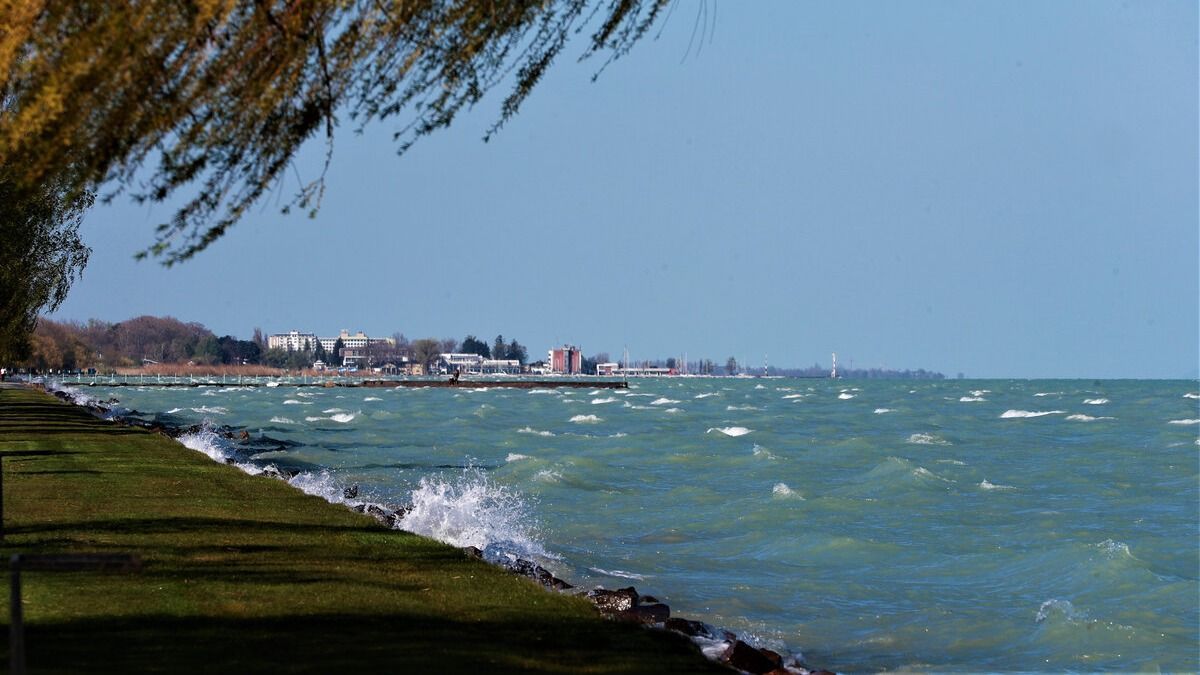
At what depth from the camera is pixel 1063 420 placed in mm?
73062

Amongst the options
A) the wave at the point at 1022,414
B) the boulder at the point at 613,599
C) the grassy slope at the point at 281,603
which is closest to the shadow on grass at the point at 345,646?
the grassy slope at the point at 281,603

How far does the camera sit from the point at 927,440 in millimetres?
52031

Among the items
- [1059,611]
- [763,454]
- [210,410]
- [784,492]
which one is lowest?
[1059,611]

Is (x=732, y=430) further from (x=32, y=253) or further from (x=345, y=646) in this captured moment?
(x=345, y=646)

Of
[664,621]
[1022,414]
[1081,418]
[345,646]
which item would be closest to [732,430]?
[1081,418]

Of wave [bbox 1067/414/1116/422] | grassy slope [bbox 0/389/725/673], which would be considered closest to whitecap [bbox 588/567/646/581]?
grassy slope [bbox 0/389/725/673]

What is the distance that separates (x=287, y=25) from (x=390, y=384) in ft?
532

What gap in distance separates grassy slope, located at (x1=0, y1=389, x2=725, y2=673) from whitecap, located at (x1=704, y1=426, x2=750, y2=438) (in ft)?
128

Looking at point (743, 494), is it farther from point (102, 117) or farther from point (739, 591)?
point (102, 117)

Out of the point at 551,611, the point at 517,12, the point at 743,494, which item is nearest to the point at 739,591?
the point at 551,611

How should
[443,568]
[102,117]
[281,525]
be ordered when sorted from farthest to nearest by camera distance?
[281,525]
[443,568]
[102,117]

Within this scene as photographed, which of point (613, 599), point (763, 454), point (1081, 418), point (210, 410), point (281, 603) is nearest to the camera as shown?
point (281, 603)

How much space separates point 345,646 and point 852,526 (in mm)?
16689

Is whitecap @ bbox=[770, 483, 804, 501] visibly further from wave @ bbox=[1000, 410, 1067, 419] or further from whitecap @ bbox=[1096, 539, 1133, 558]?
wave @ bbox=[1000, 410, 1067, 419]
